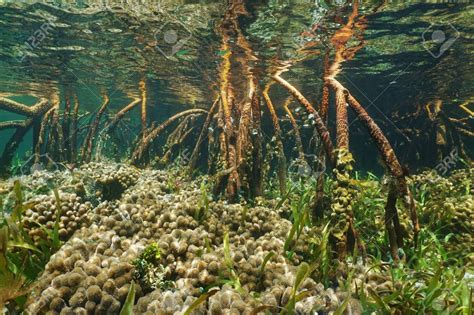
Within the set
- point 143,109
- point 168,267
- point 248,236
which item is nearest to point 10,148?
point 143,109

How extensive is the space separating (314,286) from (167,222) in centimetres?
273

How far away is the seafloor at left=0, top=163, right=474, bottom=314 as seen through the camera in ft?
11.7

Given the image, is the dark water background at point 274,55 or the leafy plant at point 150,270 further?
the dark water background at point 274,55

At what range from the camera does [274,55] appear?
12.3 metres

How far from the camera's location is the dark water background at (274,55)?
9039mm

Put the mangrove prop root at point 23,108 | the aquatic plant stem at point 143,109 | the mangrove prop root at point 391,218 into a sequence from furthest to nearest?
the mangrove prop root at point 23,108, the aquatic plant stem at point 143,109, the mangrove prop root at point 391,218

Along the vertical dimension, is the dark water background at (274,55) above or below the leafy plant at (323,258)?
above

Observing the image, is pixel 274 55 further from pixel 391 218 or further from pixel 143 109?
pixel 391 218

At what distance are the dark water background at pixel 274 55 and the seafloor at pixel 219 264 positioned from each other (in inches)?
211

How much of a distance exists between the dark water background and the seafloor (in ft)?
17.6

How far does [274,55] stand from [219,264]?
9836 mm

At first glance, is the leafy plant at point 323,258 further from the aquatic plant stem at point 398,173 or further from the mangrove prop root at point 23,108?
the mangrove prop root at point 23,108

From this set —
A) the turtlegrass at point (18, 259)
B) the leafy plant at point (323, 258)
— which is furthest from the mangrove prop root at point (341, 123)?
the turtlegrass at point (18, 259)

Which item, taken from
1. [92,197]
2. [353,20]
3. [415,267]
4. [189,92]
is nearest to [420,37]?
[353,20]
